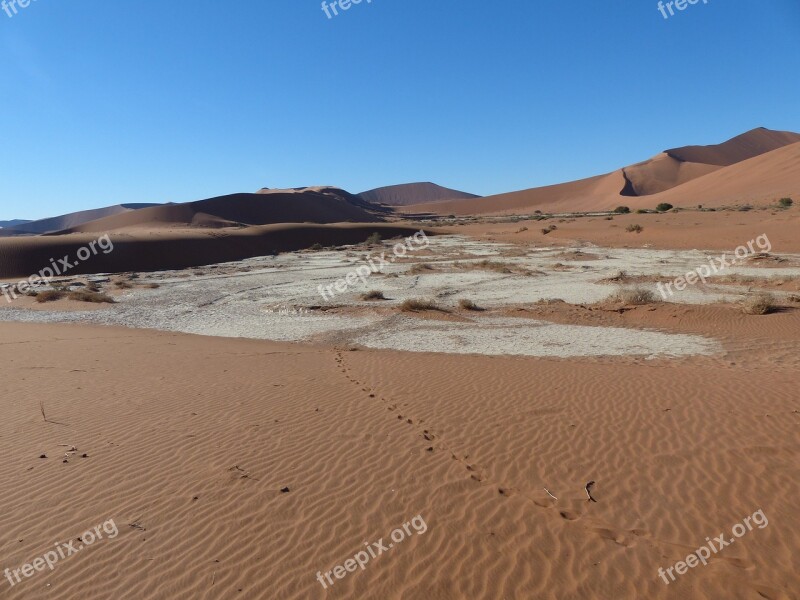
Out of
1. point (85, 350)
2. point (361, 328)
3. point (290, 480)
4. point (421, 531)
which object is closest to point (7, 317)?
point (85, 350)

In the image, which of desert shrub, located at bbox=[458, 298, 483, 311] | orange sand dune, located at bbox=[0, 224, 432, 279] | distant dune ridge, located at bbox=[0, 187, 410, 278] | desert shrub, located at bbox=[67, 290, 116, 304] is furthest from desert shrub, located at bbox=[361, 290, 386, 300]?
distant dune ridge, located at bbox=[0, 187, 410, 278]

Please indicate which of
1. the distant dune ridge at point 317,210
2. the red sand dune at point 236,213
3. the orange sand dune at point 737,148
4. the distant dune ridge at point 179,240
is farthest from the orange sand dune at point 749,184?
the orange sand dune at point 737,148

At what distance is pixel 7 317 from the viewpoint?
20.2 metres

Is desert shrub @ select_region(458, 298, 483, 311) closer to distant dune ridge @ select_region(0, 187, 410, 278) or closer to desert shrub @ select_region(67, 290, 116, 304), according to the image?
desert shrub @ select_region(67, 290, 116, 304)

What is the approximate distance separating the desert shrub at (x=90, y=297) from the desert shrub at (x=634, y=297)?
67.7 feet

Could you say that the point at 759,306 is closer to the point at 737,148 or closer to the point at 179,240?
the point at 179,240

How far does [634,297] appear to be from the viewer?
58.5 feet

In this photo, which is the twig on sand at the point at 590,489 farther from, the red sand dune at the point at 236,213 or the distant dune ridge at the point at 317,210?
the red sand dune at the point at 236,213

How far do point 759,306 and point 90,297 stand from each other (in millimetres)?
25529

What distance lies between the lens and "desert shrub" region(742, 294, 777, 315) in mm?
15289

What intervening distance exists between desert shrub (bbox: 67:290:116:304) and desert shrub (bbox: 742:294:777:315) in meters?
23.9

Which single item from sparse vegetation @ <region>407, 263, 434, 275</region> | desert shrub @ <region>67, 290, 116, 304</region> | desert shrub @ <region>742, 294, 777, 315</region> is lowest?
desert shrub @ <region>742, 294, 777, 315</region>

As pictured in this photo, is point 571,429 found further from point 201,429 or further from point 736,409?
point 201,429

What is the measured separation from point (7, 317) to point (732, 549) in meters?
23.9
